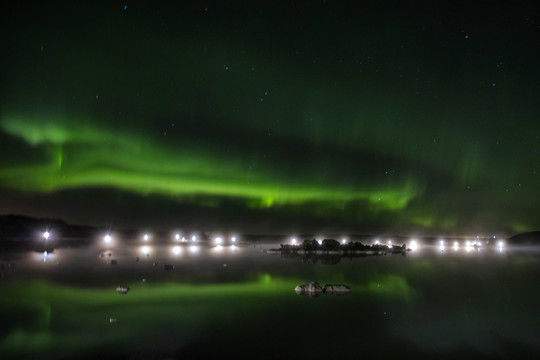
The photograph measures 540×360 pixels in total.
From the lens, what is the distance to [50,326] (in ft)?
80.2

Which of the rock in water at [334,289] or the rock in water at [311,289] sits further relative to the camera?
the rock in water at [334,289]

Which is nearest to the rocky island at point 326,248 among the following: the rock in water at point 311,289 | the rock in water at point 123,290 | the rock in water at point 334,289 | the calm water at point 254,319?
the calm water at point 254,319

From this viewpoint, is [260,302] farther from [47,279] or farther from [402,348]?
[47,279]

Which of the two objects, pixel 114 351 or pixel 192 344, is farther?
pixel 192 344

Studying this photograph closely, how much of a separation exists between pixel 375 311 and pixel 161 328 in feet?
53.2

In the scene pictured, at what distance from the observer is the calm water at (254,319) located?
66.5 feet

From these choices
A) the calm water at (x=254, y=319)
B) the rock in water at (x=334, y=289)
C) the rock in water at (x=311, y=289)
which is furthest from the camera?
the rock in water at (x=334, y=289)

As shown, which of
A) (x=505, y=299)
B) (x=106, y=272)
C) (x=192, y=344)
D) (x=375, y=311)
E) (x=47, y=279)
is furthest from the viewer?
(x=106, y=272)

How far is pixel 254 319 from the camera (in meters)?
26.8

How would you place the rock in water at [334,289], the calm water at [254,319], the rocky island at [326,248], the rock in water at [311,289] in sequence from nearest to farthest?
the calm water at [254,319] → the rock in water at [311,289] → the rock in water at [334,289] → the rocky island at [326,248]

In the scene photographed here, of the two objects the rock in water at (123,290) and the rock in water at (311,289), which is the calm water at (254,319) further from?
the rock in water at (311,289)

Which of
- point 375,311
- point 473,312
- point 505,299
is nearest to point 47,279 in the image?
point 375,311

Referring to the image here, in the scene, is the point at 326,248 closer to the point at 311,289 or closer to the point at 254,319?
the point at 311,289

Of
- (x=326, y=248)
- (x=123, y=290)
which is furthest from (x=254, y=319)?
(x=326, y=248)
